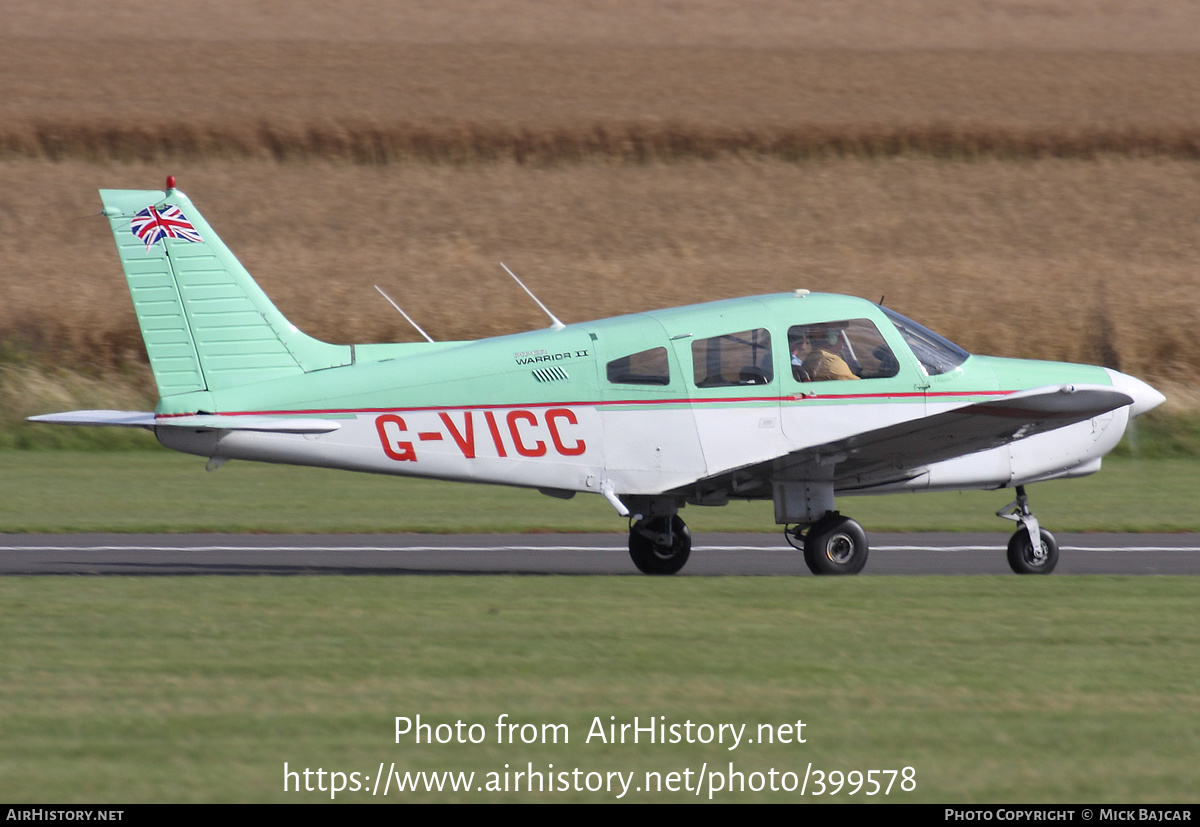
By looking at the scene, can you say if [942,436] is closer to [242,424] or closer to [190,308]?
[242,424]

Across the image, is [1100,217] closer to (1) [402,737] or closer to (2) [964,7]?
(2) [964,7]

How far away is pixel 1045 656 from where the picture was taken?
8156mm

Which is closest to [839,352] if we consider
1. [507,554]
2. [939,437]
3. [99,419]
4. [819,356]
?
[819,356]

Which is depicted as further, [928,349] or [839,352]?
[928,349]

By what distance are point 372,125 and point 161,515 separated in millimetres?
22272

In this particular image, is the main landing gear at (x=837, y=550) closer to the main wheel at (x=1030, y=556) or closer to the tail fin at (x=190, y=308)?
the main wheel at (x=1030, y=556)

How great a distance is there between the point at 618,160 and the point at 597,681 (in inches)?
1197

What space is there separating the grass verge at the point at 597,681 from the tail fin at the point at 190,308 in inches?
64.0

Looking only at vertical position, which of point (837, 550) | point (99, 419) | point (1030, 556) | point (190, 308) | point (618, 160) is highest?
point (618, 160)

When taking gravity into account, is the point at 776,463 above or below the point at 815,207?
below

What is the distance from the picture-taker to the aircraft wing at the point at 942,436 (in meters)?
10.9

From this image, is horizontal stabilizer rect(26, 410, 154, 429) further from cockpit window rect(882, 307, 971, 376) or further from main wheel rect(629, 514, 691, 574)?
cockpit window rect(882, 307, 971, 376)

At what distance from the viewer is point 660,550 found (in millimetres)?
12273
